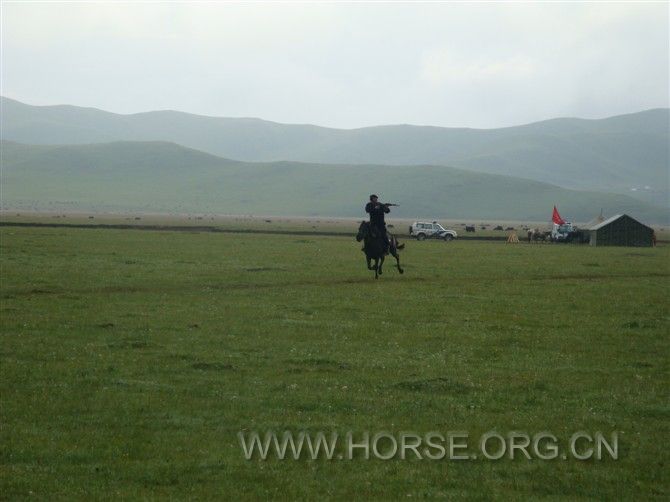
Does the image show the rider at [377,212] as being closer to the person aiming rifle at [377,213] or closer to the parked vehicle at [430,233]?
the person aiming rifle at [377,213]

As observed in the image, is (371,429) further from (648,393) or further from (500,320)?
(500,320)

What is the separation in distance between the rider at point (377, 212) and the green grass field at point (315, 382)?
2.05m

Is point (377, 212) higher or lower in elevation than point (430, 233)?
higher

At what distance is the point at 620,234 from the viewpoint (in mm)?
78500

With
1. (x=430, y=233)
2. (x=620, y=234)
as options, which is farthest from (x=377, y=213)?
(x=430, y=233)

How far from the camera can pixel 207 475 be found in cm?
1091

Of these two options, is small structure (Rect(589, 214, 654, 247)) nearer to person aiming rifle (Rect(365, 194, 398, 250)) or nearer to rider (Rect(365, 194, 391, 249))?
person aiming rifle (Rect(365, 194, 398, 250))

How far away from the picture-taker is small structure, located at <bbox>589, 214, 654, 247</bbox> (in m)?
78.4

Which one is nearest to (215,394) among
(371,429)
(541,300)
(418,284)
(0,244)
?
(371,429)

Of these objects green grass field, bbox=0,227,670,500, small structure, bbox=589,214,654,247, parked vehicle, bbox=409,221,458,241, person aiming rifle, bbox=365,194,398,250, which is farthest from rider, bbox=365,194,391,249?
parked vehicle, bbox=409,221,458,241

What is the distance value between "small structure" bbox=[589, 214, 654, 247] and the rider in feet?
163

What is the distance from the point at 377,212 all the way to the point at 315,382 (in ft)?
52.0

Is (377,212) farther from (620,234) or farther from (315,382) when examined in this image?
(620,234)

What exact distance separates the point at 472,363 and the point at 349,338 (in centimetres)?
364
